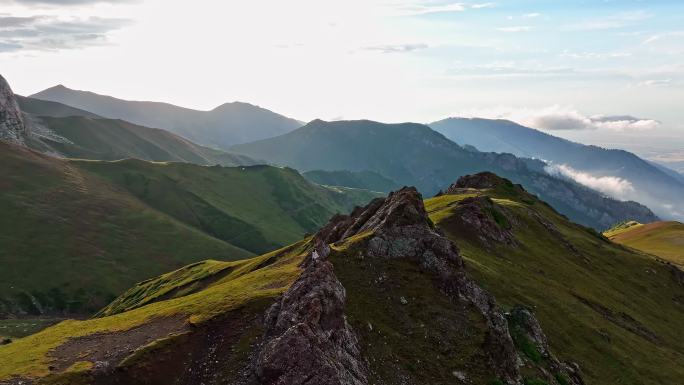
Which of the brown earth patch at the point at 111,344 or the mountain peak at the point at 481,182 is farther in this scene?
the mountain peak at the point at 481,182

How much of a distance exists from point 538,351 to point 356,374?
23747mm

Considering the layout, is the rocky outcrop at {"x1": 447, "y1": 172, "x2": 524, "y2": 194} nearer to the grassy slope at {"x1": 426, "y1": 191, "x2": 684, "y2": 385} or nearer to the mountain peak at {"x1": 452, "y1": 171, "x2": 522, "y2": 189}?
the mountain peak at {"x1": 452, "y1": 171, "x2": 522, "y2": 189}

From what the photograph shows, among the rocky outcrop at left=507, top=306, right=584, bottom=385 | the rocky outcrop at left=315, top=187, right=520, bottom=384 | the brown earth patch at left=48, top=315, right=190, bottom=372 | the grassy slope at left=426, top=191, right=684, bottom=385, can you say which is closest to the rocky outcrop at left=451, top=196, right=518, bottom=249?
the grassy slope at left=426, top=191, right=684, bottom=385

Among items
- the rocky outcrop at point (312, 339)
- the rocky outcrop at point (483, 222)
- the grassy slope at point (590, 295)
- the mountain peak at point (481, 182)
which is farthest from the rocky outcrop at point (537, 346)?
the mountain peak at point (481, 182)

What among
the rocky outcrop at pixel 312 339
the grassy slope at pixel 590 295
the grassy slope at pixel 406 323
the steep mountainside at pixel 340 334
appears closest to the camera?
the rocky outcrop at pixel 312 339

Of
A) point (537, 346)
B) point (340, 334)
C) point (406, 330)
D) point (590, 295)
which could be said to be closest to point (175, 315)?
point (340, 334)

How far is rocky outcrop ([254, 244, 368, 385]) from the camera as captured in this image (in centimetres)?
3816

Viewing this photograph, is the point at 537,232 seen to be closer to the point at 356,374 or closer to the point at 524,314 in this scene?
the point at 524,314

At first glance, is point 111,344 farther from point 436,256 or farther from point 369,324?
point 436,256

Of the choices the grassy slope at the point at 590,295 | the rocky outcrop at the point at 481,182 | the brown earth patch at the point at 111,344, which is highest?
the rocky outcrop at the point at 481,182

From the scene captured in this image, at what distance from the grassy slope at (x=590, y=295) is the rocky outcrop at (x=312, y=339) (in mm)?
26829

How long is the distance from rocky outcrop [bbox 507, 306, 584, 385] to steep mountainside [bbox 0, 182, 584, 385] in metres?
0.15

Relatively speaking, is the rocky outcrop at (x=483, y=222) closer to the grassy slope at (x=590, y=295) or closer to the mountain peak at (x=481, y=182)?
the grassy slope at (x=590, y=295)

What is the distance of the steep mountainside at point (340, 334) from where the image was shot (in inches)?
1641
